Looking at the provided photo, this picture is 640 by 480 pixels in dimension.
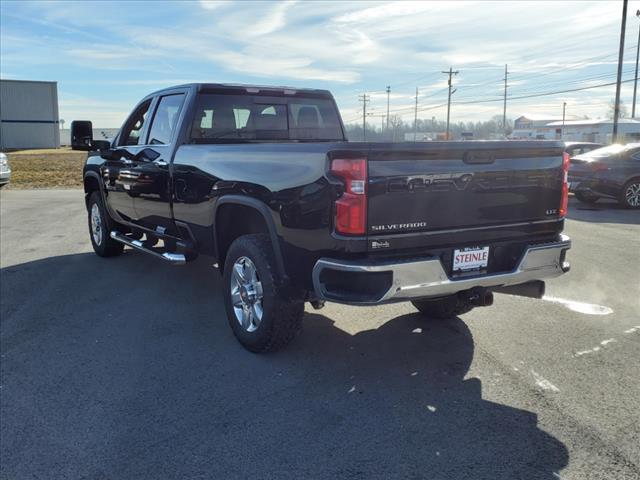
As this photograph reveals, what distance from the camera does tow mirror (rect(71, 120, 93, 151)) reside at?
716cm

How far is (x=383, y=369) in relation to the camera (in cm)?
405

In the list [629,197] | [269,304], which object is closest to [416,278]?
[269,304]

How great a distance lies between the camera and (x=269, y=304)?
4016 millimetres

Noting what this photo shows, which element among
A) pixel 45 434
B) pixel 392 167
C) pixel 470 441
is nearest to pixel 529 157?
pixel 392 167

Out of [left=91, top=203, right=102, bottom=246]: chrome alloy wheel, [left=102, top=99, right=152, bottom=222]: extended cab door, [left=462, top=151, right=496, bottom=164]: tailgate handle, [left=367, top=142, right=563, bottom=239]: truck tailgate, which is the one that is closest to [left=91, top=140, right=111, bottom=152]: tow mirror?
[left=102, top=99, right=152, bottom=222]: extended cab door

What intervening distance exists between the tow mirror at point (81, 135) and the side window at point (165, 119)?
5.13ft

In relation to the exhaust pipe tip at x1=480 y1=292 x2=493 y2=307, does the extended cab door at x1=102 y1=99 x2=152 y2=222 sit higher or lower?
higher

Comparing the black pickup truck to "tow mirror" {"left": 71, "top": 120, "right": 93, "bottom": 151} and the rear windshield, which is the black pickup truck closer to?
the rear windshield

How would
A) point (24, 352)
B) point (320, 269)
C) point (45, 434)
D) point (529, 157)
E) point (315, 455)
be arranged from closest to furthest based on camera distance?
point (315, 455), point (45, 434), point (320, 269), point (529, 157), point (24, 352)

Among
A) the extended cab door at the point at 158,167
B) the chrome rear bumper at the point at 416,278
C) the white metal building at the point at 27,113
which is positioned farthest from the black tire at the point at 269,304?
the white metal building at the point at 27,113

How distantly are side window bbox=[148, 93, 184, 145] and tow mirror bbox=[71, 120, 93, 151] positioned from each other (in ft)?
5.13

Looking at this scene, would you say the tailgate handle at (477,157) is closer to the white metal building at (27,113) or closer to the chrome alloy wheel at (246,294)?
the chrome alloy wheel at (246,294)

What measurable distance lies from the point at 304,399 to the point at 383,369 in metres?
0.71

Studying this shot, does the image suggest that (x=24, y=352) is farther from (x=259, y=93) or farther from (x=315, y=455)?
(x=259, y=93)
